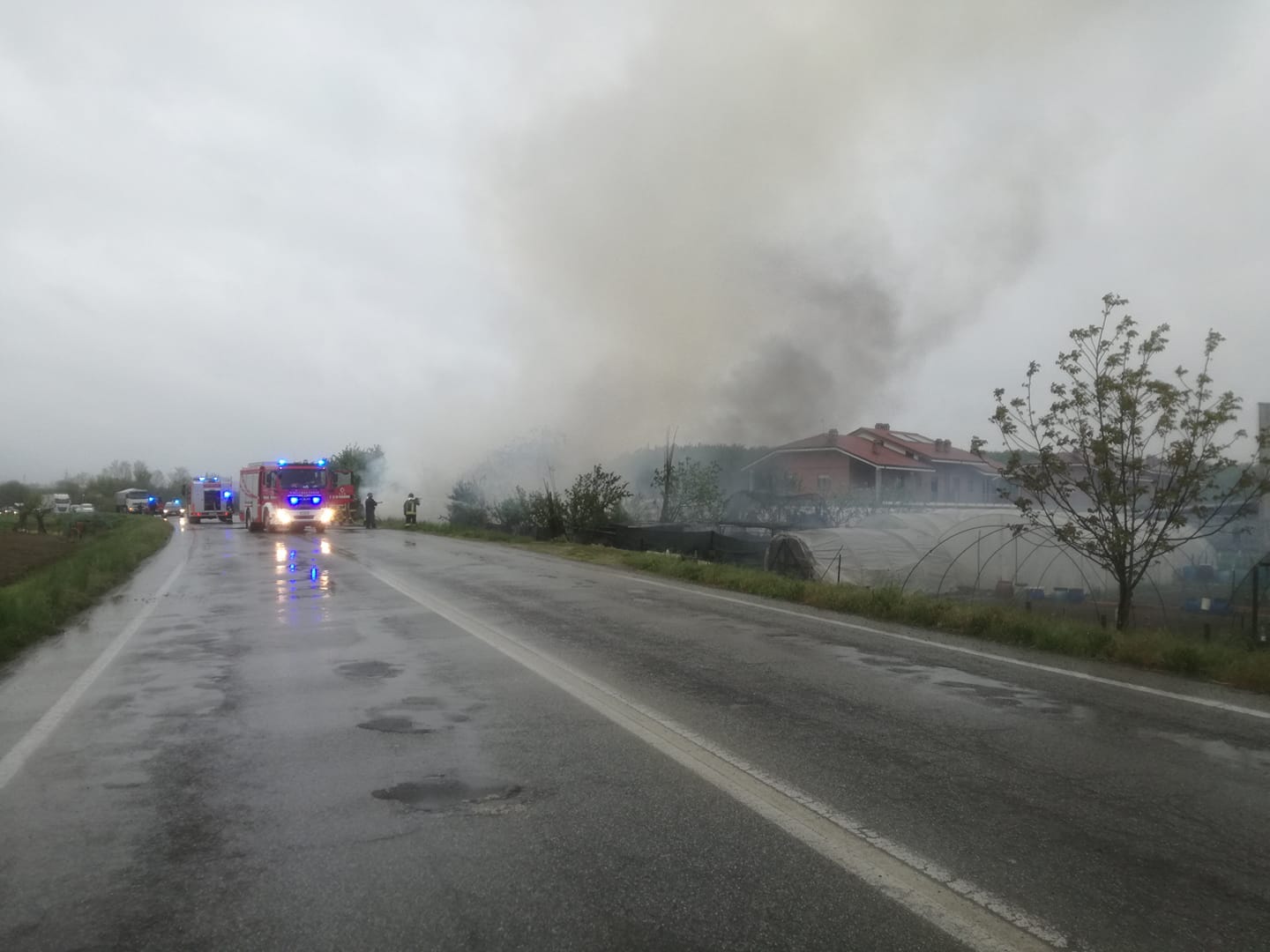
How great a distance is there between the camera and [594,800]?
179 inches

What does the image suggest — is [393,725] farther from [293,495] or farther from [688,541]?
[293,495]

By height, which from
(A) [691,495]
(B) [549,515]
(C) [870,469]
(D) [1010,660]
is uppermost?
(C) [870,469]

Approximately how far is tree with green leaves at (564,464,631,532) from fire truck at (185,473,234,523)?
2987cm

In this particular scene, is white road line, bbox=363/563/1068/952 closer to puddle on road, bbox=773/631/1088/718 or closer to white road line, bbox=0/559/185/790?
puddle on road, bbox=773/631/1088/718

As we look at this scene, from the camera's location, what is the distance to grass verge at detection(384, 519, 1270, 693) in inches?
328

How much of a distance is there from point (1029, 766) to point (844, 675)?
2604 millimetres

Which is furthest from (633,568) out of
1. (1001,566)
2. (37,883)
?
(37,883)

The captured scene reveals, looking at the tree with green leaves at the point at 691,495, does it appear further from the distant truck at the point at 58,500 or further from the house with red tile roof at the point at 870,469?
the distant truck at the point at 58,500

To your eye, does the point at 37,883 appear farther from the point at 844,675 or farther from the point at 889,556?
the point at 889,556

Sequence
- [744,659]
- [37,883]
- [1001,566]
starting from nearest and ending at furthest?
[37,883] < [744,659] < [1001,566]

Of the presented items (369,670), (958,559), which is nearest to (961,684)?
(369,670)

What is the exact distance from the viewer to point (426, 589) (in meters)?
14.1

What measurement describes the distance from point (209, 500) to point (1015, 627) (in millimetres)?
48827

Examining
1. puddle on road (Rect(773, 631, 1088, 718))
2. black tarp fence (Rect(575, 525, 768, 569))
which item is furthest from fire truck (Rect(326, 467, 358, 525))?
puddle on road (Rect(773, 631, 1088, 718))
